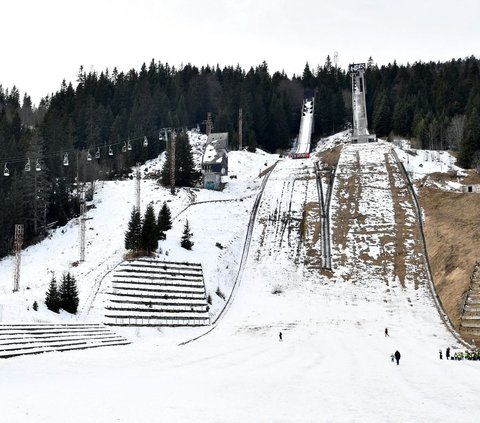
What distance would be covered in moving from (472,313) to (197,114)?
3565 inches

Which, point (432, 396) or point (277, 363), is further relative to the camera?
point (277, 363)

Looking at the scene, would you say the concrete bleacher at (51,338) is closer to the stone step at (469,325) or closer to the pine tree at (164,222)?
the pine tree at (164,222)

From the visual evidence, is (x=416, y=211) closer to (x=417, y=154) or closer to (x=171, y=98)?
(x=417, y=154)

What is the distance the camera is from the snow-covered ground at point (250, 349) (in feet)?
56.4

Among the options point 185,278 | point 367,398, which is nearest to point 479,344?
point 367,398

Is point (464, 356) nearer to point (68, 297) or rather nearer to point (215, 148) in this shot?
point (68, 297)

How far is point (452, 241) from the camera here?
51719 mm

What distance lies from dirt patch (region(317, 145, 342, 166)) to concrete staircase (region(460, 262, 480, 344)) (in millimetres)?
46347

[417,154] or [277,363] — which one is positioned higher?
[417,154]

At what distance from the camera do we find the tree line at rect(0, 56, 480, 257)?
7756cm

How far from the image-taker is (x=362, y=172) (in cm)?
8075

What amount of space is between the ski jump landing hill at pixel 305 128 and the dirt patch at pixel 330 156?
564 centimetres

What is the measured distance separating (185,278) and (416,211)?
30474 mm

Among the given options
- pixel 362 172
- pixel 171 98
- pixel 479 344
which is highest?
pixel 171 98
